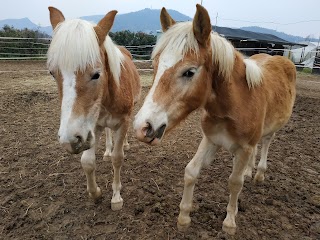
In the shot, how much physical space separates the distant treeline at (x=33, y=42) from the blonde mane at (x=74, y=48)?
462 inches

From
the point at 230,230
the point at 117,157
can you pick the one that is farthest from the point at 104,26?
the point at 230,230

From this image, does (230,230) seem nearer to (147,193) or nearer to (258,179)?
(147,193)

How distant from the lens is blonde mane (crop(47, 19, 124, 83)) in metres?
2.36

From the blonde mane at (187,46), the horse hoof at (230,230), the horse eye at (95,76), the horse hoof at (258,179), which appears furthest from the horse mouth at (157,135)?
the horse hoof at (258,179)

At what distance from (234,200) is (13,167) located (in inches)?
131

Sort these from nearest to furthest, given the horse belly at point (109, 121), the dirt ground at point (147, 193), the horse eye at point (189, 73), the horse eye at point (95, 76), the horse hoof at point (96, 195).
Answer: the horse eye at point (189, 73)
the horse eye at point (95, 76)
the dirt ground at point (147, 193)
the horse belly at point (109, 121)
the horse hoof at point (96, 195)

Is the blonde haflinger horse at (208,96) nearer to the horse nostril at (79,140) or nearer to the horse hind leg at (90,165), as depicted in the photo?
the horse nostril at (79,140)

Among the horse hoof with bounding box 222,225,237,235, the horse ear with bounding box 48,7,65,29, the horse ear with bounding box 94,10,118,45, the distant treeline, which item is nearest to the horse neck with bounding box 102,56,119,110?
the horse ear with bounding box 94,10,118,45

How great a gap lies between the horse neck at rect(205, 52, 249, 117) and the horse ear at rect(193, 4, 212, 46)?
0.40 metres

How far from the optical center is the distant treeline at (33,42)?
1730cm

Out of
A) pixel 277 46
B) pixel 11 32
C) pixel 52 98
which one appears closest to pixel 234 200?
pixel 52 98

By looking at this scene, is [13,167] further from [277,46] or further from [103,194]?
[277,46]

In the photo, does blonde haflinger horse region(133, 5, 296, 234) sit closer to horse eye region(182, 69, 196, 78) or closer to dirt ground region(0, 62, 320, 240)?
horse eye region(182, 69, 196, 78)

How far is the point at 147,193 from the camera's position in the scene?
3.78 metres
